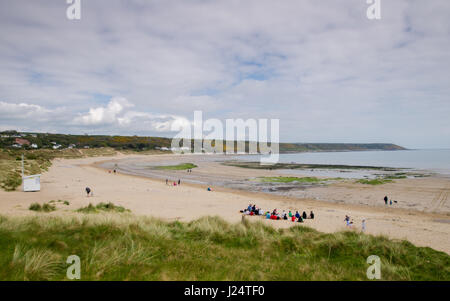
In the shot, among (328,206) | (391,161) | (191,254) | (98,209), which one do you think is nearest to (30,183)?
(98,209)

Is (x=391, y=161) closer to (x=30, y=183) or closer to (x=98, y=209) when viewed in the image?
(x=98, y=209)

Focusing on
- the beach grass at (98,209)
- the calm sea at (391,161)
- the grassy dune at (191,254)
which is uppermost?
the grassy dune at (191,254)

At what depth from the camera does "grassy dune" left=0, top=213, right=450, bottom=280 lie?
195 inches

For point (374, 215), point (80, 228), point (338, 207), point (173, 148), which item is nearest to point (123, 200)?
point (80, 228)

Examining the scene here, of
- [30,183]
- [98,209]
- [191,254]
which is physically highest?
[191,254]

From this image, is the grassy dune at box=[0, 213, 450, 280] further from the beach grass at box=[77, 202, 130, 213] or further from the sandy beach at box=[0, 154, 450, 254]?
the sandy beach at box=[0, 154, 450, 254]

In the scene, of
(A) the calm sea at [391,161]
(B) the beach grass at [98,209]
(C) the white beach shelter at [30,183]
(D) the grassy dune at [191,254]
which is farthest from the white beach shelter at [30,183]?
(A) the calm sea at [391,161]

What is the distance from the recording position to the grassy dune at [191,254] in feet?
16.3

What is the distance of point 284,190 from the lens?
103 feet

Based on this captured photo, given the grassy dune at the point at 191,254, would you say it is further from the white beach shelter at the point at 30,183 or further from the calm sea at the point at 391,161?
the calm sea at the point at 391,161

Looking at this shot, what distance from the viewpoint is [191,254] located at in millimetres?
6188
